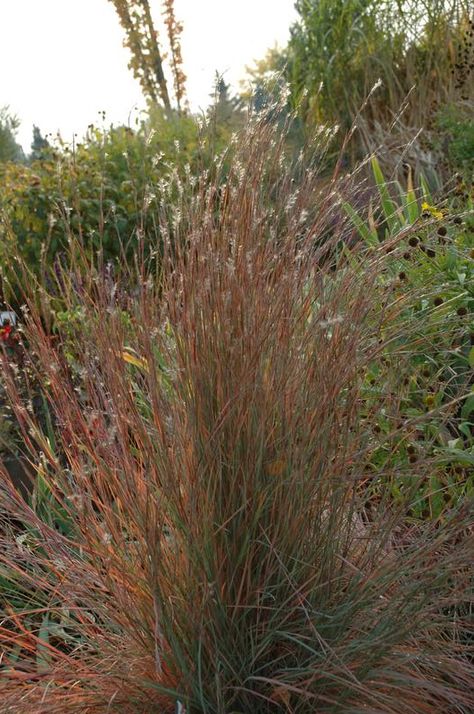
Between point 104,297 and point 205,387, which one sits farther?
point 104,297

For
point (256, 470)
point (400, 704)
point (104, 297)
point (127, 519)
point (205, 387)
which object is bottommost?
point (400, 704)

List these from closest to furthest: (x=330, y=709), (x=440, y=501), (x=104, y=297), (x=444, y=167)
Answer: (x=330, y=709)
(x=104, y=297)
(x=440, y=501)
(x=444, y=167)

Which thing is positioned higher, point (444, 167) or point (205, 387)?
point (205, 387)

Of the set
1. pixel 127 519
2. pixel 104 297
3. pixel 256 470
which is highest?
pixel 104 297

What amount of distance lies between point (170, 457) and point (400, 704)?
2.61 ft

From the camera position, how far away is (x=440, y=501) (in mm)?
3074

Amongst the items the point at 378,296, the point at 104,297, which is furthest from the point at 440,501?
the point at 104,297

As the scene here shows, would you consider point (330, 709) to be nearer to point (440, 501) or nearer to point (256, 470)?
point (256, 470)

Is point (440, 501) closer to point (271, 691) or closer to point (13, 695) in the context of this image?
point (271, 691)

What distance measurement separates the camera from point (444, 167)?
8.66m

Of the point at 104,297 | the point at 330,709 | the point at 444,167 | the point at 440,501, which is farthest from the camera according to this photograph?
the point at 444,167

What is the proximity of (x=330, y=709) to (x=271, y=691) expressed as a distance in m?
0.16

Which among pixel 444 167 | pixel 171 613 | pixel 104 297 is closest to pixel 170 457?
pixel 171 613

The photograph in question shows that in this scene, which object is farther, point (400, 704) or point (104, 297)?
point (104, 297)
